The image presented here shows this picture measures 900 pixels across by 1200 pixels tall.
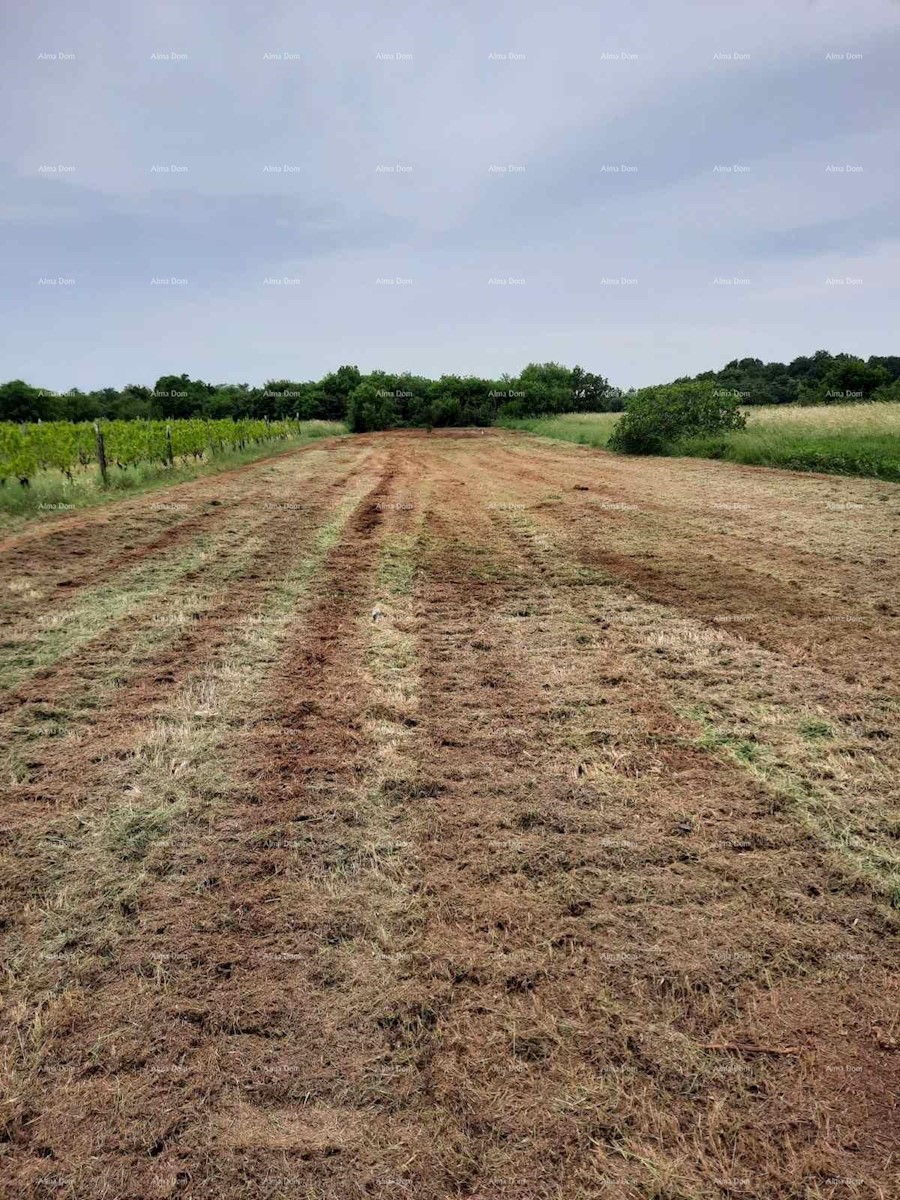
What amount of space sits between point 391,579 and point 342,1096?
17.3ft

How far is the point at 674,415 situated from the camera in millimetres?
20625

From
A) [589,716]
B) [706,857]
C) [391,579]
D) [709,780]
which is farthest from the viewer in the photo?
[391,579]

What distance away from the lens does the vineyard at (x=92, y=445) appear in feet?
43.4

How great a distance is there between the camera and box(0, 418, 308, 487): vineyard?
13.2 metres

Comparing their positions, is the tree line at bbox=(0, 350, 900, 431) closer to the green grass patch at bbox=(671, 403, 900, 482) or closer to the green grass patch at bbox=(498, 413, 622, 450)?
the green grass patch at bbox=(498, 413, 622, 450)

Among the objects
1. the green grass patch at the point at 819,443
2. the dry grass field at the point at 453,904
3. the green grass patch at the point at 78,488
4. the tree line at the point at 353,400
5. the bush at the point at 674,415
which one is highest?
the tree line at the point at 353,400

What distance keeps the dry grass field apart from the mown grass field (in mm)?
10081

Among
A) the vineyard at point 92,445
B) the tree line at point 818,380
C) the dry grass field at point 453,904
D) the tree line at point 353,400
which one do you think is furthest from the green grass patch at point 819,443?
the tree line at point 353,400

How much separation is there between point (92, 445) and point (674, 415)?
55.2 ft

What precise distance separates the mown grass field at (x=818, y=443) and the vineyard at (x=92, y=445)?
14.9 m

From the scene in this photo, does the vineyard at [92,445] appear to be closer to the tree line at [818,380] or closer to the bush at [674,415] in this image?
the bush at [674,415]

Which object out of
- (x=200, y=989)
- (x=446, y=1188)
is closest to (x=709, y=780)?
(x=446, y=1188)

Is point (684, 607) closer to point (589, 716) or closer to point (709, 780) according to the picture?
→ point (589, 716)

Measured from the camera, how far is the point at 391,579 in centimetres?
681
